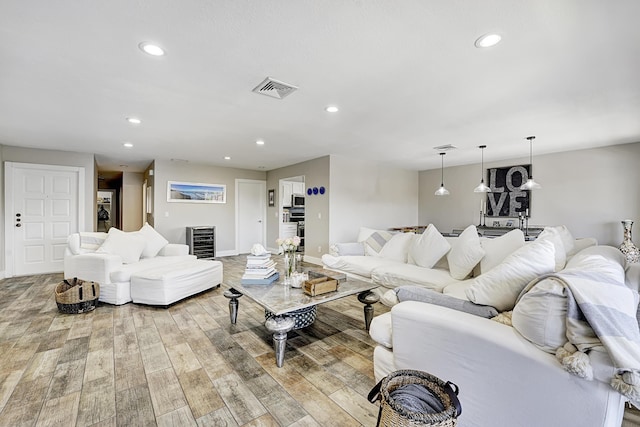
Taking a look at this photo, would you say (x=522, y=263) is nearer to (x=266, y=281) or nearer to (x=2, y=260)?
(x=266, y=281)

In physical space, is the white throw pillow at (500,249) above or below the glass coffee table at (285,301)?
above

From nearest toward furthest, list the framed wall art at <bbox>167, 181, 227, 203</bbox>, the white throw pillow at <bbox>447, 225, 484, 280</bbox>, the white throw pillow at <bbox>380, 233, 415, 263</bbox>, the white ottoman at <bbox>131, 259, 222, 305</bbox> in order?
1. the white throw pillow at <bbox>447, 225, 484, 280</bbox>
2. the white ottoman at <bbox>131, 259, 222, 305</bbox>
3. the white throw pillow at <bbox>380, 233, 415, 263</bbox>
4. the framed wall art at <bbox>167, 181, 227, 203</bbox>

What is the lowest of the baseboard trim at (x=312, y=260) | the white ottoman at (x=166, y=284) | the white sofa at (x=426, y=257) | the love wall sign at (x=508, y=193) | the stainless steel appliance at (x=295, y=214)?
the baseboard trim at (x=312, y=260)

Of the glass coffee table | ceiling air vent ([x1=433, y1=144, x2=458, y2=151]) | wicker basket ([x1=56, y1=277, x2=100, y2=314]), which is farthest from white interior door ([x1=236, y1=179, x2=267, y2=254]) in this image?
the glass coffee table

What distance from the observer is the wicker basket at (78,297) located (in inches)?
121

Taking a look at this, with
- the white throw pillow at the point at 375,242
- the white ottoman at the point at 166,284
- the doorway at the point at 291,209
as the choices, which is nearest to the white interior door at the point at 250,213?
the doorway at the point at 291,209

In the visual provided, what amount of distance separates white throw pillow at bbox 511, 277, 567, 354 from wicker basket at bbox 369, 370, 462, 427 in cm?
41

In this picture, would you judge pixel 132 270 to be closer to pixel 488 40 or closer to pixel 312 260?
pixel 312 260

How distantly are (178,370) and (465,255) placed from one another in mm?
2898

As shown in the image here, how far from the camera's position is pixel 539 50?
2.00m

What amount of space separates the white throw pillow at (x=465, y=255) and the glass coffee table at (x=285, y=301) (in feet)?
3.65

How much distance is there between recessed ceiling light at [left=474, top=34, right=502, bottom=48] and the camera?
183 centimetres

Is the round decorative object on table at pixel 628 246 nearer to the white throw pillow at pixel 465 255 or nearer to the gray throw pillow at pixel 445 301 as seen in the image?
the white throw pillow at pixel 465 255

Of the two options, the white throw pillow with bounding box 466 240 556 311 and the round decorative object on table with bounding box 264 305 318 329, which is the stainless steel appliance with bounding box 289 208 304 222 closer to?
the round decorative object on table with bounding box 264 305 318 329
